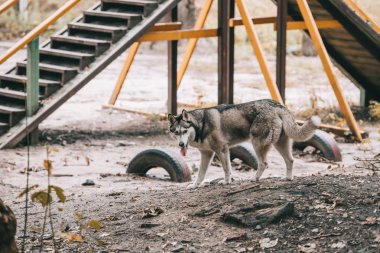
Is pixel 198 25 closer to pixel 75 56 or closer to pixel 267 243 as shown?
pixel 75 56

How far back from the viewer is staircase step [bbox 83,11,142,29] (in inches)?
529

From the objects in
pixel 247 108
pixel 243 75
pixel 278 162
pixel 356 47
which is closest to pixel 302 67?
pixel 243 75

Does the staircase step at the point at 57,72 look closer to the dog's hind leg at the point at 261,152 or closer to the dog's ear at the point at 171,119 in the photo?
the dog's ear at the point at 171,119

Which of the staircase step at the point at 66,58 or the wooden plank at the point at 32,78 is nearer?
the wooden plank at the point at 32,78

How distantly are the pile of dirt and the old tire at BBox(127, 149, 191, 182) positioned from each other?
1743mm

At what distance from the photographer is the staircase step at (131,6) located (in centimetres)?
1359

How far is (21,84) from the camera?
43.1ft

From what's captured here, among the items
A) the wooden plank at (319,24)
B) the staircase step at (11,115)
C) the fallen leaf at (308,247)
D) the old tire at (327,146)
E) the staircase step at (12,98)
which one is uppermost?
the wooden plank at (319,24)

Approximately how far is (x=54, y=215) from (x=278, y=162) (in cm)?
443

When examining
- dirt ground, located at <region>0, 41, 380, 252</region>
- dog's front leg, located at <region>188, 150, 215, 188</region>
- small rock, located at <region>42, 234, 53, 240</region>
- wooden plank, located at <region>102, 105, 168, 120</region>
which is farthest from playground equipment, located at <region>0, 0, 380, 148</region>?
small rock, located at <region>42, 234, 53, 240</region>

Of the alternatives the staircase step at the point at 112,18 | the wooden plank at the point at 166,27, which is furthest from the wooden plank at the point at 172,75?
the staircase step at the point at 112,18

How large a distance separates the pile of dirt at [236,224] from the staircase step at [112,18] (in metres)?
5.46

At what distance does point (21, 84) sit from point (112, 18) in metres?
1.83

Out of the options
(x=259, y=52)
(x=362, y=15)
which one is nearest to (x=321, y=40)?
(x=259, y=52)
